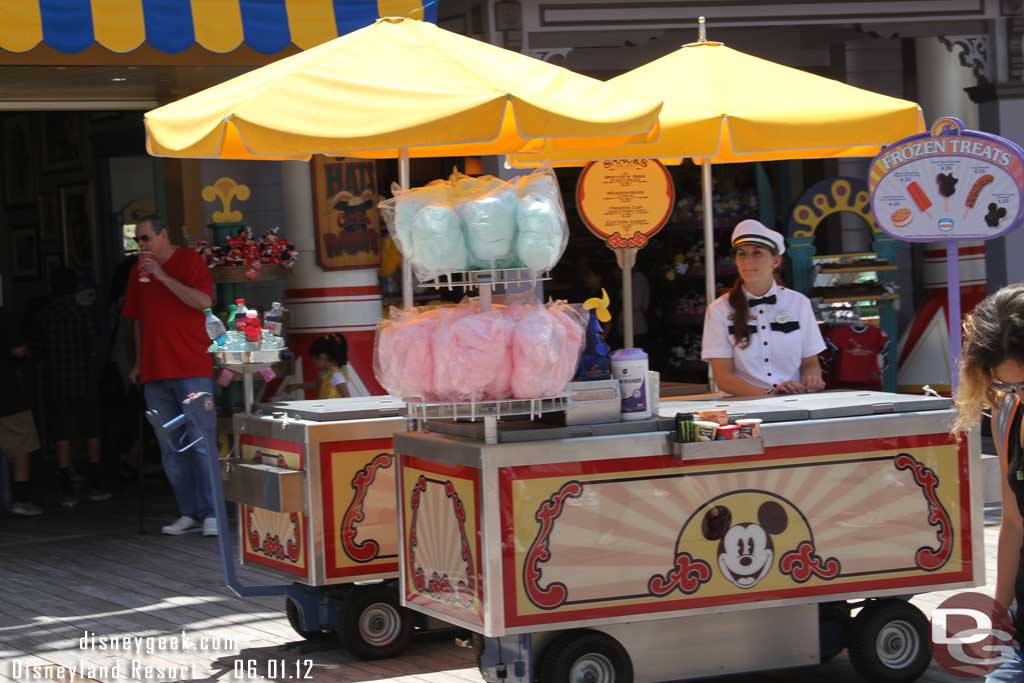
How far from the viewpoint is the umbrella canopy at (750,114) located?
6.79 metres

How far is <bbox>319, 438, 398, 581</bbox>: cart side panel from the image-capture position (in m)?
5.99

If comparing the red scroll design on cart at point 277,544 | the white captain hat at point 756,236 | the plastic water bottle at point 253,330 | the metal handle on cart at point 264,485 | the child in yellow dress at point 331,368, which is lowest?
the red scroll design on cart at point 277,544

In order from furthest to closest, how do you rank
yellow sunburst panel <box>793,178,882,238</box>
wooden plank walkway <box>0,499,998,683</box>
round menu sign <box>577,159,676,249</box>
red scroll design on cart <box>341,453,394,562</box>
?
yellow sunburst panel <box>793,178,882,238</box>, round menu sign <box>577,159,676,249</box>, red scroll design on cart <box>341,453,394,562</box>, wooden plank walkway <box>0,499,998,683</box>

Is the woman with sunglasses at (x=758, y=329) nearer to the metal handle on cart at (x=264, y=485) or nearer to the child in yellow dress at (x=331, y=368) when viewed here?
the metal handle on cart at (x=264, y=485)

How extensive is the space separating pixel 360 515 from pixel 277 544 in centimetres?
45

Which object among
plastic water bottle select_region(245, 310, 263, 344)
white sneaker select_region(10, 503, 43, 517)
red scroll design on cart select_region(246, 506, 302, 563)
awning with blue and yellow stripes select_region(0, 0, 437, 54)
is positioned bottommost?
white sneaker select_region(10, 503, 43, 517)

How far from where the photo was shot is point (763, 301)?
653cm

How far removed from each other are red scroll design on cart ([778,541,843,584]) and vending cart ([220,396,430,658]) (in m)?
1.63

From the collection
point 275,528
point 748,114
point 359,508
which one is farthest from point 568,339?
point 748,114

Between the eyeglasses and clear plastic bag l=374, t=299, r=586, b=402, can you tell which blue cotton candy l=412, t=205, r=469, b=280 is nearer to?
clear plastic bag l=374, t=299, r=586, b=402

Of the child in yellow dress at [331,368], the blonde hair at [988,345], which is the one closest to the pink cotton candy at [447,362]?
the blonde hair at [988,345]

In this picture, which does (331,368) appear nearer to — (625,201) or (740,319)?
(625,201)

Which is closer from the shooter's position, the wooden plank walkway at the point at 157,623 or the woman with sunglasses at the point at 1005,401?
the woman with sunglasses at the point at 1005,401

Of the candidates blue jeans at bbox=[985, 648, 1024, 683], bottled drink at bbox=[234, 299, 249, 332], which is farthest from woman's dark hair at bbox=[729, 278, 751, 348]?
blue jeans at bbox=[985, 648, 1024, 683]
